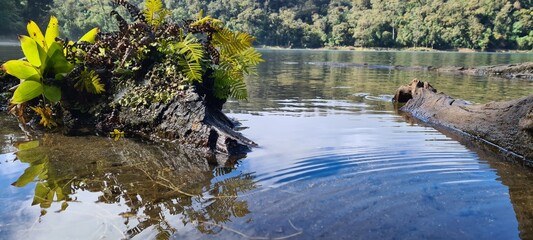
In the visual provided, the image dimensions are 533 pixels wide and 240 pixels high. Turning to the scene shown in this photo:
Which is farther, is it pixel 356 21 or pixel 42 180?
pixel 356 21

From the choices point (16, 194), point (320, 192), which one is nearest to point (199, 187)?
point (320, 192)

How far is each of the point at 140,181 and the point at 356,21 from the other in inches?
4338

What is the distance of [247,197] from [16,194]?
1605mm

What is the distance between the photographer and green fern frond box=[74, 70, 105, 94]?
4.95 m

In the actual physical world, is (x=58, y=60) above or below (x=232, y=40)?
below

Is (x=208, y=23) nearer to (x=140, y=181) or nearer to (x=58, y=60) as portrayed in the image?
(x=58, y=60)

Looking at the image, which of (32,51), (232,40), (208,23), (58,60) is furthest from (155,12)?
(32,51)

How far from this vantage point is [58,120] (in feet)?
17.1

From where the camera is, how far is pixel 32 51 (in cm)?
469

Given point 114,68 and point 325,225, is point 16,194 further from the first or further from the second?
point 114,68

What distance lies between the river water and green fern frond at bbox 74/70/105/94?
2.28ft

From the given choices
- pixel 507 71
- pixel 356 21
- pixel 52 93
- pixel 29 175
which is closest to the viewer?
pixel 29 175

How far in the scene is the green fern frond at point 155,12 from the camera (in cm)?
538

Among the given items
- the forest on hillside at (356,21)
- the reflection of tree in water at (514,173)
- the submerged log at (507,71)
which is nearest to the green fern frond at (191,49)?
the reflection of tree in water at (514,173)
